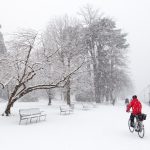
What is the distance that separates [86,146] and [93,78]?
91.8 feet

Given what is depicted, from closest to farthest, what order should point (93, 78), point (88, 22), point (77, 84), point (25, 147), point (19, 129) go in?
point (25, 147) → point (19, 129) → point (77, 84) → point (93, 78) → point (88, 22)

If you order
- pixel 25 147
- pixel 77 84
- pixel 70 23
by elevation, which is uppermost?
pixel 70 23

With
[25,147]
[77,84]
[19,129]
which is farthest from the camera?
[77,84]

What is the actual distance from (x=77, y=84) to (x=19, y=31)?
1408 cm

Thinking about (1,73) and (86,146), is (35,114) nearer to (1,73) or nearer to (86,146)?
(1,73)

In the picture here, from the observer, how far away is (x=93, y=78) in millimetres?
38625

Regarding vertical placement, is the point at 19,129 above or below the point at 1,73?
below

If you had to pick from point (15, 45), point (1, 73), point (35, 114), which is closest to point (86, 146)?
point (35, 114)

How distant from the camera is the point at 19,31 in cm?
2095

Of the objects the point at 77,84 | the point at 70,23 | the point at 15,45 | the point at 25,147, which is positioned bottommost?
the point at 25,147

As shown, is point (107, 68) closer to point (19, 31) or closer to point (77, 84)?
point (77, 84)

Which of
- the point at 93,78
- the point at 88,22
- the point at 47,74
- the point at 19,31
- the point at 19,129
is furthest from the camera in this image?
the point at 88,22

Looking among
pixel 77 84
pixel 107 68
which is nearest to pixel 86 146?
pixel 77 84

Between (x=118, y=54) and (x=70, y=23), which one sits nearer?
(x=70, y=23)
